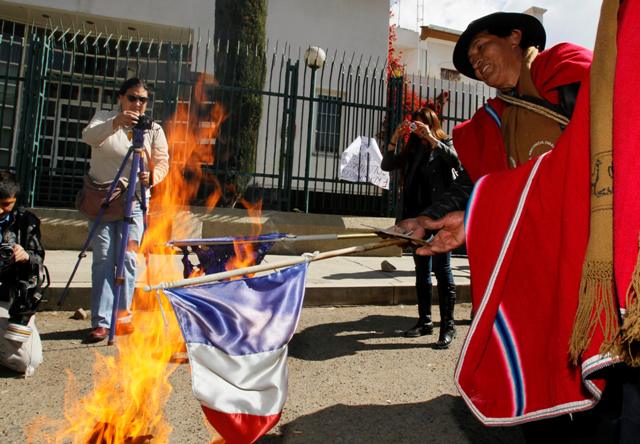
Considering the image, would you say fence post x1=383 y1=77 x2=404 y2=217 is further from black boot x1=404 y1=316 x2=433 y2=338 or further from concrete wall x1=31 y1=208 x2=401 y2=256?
black boot x1=404 y1=316 x2=433 y2=338

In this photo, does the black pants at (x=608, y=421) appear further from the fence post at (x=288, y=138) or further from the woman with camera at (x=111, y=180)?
the fence post at (x=288, y=138)

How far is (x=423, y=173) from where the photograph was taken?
4.94m

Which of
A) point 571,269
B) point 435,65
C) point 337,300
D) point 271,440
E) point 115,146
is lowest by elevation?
point 271,440

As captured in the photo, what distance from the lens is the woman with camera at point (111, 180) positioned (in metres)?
4.27

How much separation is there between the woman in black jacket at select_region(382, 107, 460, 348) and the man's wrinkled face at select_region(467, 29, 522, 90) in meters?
2.27

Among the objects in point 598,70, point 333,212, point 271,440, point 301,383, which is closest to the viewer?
point 598,70

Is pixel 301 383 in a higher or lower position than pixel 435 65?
lower

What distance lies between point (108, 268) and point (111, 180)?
80 centimetres

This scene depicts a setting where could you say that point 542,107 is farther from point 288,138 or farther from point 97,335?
point 288,138

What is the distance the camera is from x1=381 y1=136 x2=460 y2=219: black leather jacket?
477cm

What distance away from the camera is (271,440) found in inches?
108

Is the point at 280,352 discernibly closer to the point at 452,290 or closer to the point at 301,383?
the point at 301,383

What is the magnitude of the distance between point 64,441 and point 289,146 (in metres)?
7.41

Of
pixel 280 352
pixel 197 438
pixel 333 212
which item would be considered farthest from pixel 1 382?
pixel 333 212
